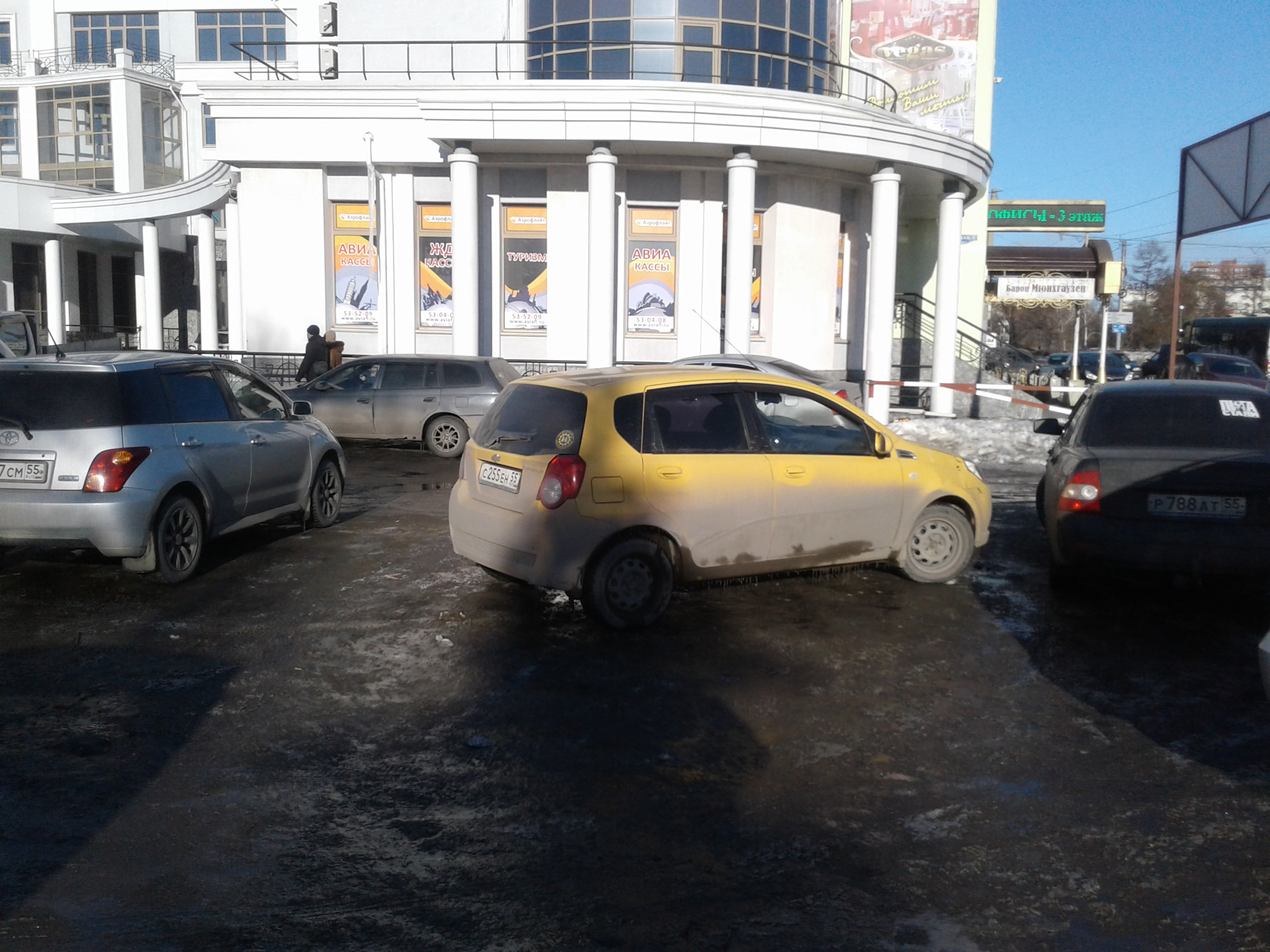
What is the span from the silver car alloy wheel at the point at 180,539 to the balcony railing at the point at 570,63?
13.7 metres

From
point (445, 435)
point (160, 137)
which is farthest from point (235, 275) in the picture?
point (160, 137)

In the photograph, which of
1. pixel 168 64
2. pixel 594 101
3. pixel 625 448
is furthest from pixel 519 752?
pixel 168 64

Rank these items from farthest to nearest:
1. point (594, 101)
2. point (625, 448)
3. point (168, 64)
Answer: point (168, 64), point (594, 101), point (625, 448)

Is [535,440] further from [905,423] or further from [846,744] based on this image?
[905,423]

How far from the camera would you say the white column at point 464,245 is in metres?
19.3

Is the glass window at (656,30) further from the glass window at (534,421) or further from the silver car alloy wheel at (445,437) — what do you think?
the glass window at (534,421)

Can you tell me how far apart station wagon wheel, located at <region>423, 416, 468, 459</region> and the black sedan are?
9512mm

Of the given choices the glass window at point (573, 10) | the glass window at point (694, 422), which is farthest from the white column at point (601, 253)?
the glass window at point (694, 422)

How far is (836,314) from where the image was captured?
22297 millimetres

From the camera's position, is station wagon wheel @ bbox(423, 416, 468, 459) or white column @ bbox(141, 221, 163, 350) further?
white column @ bbox(141, 221, 163, 350)

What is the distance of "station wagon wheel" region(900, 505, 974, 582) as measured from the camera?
8.31m

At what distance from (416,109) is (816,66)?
7694mm

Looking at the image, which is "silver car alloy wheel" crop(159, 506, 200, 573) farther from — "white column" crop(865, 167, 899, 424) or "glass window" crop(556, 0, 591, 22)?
"glass window" crop(556, 0, 591, 22)

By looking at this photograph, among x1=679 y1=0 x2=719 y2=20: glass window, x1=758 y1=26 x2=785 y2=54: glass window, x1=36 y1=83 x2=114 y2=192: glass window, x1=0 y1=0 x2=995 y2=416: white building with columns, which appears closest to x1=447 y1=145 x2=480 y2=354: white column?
x1=0 y1=0 x2=995 y2=416: white building with columns
